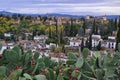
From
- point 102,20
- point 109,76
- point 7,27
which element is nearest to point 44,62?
point 109,76

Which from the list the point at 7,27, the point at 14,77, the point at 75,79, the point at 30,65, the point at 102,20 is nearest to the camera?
the point at 14,77

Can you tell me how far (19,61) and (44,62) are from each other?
0.56 feet

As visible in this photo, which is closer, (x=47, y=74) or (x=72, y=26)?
(x=47, y=74)

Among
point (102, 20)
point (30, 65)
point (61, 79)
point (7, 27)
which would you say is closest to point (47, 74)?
point (61, 79)

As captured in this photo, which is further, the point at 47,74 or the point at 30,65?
the point at 30,65

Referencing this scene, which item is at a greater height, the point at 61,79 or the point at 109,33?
the point at 61,79

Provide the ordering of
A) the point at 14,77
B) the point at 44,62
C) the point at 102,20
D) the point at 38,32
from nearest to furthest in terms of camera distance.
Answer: the point at 14,77, the point at 44,62, the point at 38,32, the point at 102,20

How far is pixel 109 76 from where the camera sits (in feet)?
5.28

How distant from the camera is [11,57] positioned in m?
1.69

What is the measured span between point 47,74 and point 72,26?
4505cm

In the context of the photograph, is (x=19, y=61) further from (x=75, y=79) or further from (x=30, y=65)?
(x=75, y=79)

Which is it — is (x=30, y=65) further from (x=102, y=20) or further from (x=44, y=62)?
(x=102, y=20)

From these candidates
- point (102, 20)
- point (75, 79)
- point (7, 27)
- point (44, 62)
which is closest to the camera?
point (75, 79)

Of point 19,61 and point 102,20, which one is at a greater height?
point 19,61
